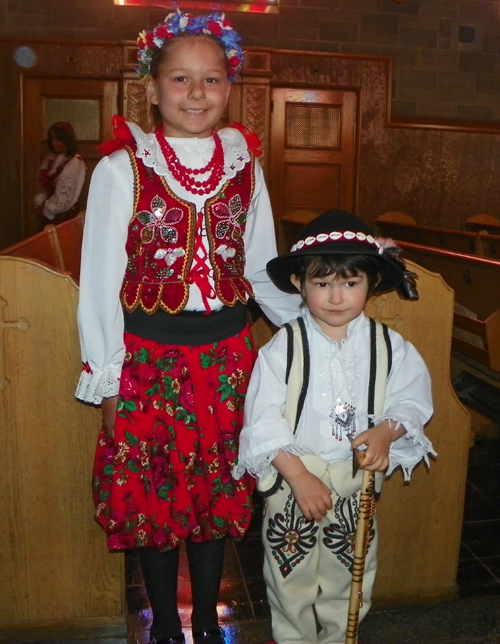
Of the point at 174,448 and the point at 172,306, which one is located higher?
the point at 172,306

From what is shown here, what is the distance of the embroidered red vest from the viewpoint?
179 cm

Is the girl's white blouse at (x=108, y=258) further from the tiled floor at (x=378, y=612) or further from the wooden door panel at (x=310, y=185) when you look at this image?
the wooden door panel at (x=310, y=185)

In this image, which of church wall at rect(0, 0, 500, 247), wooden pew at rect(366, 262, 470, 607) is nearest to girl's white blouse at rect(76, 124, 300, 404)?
wooden pew at rect(366, 262, 470, 607)

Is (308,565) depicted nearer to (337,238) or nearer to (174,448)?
(174,448)

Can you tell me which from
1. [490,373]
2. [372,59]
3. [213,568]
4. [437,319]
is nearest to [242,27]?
[372,59]

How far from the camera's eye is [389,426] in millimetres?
1696

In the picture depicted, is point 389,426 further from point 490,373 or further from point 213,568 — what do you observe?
point 490,373

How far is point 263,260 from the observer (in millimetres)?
2014

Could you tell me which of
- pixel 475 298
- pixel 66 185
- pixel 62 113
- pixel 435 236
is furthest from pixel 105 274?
pixel 62 113

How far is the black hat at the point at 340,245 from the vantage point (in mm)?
1687

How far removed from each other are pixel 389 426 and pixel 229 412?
408 millimetres

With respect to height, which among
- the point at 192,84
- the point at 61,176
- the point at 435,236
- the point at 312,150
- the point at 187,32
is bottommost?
the point at 435,236

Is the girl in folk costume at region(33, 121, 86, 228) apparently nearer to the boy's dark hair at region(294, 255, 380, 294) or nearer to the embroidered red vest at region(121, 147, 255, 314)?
the embroidered red vest at region(121, 147, 255, 314)

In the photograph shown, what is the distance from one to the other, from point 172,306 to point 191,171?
34 cm
